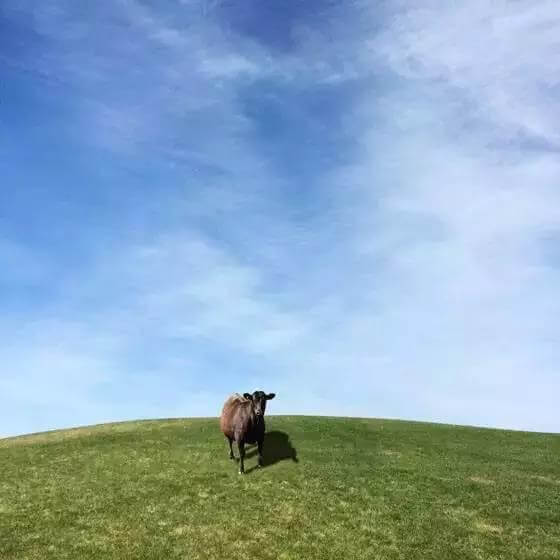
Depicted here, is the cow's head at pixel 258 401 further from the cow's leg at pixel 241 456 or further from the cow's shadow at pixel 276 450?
the cow's shadow at pixel 276 450

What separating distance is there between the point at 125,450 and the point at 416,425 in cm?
1764

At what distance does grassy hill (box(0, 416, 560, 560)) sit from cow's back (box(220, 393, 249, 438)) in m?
1.51

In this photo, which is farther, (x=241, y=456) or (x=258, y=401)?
(x=241, y=456)

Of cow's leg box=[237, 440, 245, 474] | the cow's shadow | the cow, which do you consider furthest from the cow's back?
the cow's shadow

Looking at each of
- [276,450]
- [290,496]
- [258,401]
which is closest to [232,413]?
[276,450]

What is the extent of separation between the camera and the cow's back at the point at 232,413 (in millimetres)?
29609

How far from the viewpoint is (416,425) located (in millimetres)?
39375

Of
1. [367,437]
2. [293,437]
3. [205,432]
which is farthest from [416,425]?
[205,432]

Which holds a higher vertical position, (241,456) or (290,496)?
(241,456)

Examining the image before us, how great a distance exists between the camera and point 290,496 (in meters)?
25.8

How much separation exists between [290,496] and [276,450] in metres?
5.88

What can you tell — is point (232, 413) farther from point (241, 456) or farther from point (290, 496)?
point (290, 496)

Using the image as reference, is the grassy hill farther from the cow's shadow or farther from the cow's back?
the cow's back

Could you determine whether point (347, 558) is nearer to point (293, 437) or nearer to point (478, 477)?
point (478, 477)
